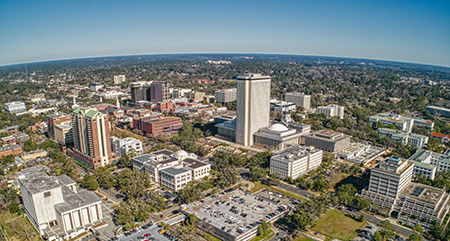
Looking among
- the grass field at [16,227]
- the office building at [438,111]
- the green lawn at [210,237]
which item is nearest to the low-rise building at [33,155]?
the grass field at [16,227]

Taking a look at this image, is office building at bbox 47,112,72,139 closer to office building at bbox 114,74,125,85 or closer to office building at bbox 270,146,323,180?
office building at bbox 270,146,323,180

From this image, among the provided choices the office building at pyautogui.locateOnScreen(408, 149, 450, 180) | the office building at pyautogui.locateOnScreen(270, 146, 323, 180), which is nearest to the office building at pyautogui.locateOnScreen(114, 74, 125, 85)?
the office building at pyautogui.locateOnScreen(270, 146, 323, 180)

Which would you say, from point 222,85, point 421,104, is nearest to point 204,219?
point 421,104

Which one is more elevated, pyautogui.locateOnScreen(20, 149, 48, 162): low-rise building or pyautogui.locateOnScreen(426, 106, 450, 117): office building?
pyautogui.locateOnScreen(426, 106, 450, 117): office building

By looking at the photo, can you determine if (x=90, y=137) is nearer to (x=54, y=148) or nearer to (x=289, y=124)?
(x=54, y=148)

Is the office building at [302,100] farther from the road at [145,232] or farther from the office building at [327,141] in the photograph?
the road at [145,232]

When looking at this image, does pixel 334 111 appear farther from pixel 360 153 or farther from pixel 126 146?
pixel 126 146
